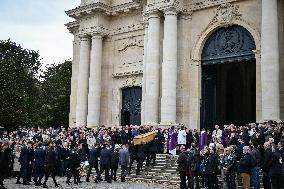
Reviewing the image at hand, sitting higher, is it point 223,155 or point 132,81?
point 132,81

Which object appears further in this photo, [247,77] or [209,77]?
[247,77]

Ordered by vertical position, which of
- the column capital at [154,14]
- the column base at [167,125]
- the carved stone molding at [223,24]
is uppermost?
the column capital at [154,14]

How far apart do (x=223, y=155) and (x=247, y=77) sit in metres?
17.9

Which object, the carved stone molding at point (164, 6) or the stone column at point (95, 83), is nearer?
the carved stone molding at point (164, 6)

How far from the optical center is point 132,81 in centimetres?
2881

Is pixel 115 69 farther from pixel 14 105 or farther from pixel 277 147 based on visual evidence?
pixel 277 147

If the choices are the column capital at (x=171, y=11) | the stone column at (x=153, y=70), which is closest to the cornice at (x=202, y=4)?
the column capital at (x=171, y=11)

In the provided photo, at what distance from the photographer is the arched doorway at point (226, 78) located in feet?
77.1

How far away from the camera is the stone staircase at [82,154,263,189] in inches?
694

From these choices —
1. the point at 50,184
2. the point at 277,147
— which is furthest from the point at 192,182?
the point at 50,184

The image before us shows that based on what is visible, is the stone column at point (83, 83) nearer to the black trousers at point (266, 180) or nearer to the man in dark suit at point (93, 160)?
the man in dark suit at point (93, 160)

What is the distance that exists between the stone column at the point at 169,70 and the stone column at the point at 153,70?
0.79 metres

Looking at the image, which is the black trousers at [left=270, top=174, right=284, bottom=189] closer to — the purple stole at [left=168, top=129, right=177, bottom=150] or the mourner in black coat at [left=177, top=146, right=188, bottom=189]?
the mourner in black coat at [left=177, top=146, right=188, bottom=189]

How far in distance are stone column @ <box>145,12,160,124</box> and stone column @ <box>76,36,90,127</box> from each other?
6722mm
